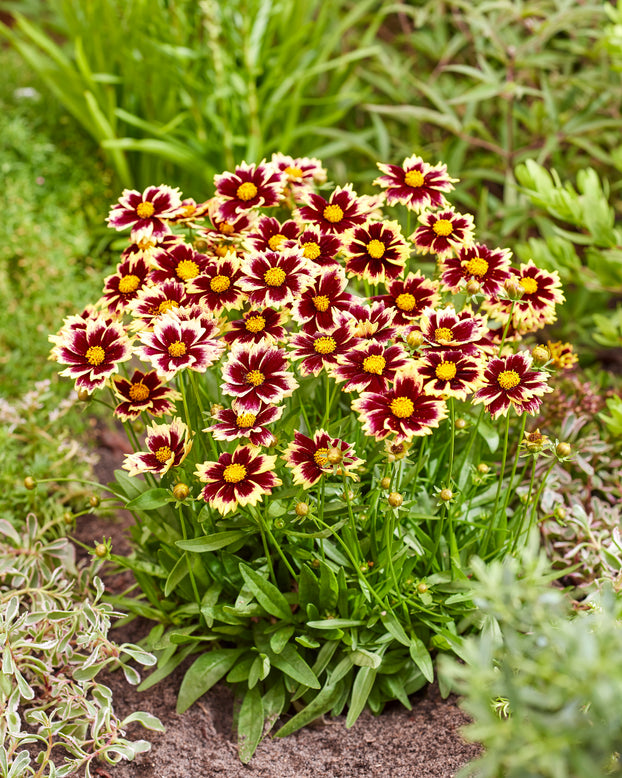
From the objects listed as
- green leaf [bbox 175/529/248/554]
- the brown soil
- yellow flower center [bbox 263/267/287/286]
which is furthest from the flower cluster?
the brown soil

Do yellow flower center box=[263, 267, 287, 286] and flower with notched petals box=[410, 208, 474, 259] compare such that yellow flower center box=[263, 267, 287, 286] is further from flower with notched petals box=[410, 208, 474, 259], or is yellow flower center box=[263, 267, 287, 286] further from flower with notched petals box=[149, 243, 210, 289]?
flower with notched petals box=[410, 208, 474, 259]

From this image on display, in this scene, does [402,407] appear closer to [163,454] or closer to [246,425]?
[246,425]

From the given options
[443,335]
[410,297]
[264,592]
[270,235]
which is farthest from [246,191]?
[264,592]

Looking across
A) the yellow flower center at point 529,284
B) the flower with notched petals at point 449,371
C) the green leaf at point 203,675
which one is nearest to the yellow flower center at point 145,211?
the flower with notched petals at point 449,371

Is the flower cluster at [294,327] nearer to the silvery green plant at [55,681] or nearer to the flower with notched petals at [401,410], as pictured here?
the flower with notched petals at [401,410]

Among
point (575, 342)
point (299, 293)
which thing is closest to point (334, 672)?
point (299, 293)

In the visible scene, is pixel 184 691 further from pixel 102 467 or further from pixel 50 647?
pixel 102 467

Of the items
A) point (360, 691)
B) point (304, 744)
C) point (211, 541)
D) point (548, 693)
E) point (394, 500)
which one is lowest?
point (304, 744)
